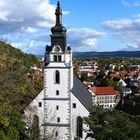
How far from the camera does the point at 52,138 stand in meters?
42.9

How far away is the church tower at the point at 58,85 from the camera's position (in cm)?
4353

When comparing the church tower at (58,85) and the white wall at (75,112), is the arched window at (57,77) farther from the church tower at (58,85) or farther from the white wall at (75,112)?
the white wall at (75,112)

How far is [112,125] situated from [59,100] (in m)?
11.6

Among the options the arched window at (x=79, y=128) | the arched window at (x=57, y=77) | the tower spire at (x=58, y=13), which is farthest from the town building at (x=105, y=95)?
the tower spire at (x=58, y=13)

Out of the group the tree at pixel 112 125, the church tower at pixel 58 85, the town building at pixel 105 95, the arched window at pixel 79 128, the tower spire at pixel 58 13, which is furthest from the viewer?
the town building at pixel 105 95

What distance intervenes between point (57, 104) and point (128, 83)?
82938 mm

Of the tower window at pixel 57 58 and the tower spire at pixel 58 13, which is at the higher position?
the tower spire at pixel 58 13

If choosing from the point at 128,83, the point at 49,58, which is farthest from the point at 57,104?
the point at 128,83

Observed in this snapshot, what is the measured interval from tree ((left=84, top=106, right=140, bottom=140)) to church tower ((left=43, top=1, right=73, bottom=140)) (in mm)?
7446

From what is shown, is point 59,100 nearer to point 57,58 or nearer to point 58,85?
point 58,85

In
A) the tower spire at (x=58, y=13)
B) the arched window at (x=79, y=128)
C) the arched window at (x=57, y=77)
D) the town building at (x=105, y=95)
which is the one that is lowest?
the arched window at (x=79, y=128)

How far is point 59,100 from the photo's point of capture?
4416cm

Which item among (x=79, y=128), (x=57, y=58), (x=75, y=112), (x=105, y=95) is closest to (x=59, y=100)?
(x=75, y=112)

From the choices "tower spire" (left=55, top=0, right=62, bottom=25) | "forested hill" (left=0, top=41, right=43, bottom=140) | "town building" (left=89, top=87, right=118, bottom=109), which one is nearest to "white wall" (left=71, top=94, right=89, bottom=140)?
"forested hill" (left=0, top=41, right=43, bottom=140)
